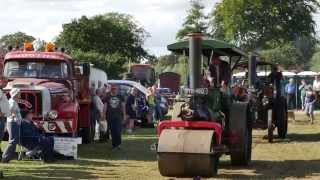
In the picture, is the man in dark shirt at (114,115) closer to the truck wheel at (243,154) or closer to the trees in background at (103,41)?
the truck wheel at (243,154)

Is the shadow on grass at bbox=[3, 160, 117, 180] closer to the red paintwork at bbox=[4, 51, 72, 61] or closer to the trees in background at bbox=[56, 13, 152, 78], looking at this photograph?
the red paintwork at bbox=[4, 51, 72, 61]

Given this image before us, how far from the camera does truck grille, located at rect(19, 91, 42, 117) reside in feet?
53.8

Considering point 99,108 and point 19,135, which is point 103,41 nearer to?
point 99,108

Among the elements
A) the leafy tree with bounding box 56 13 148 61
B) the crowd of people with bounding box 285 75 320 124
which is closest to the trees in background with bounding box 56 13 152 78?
the leafy tree with bounding box 56 13 148 61

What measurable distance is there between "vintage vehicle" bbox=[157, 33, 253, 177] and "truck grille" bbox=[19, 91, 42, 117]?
406 centimetres

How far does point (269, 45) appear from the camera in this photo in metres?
62.0

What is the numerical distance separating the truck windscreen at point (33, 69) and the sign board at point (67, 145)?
8.84 ft

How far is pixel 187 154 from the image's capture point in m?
12.2

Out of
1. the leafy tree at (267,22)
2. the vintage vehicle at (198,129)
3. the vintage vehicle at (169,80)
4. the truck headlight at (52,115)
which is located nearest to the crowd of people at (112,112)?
the truck headlight at (52,115)

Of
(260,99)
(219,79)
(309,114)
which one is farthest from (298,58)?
(219,79)

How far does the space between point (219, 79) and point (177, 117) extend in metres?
2.24

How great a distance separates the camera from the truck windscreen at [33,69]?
1788cm

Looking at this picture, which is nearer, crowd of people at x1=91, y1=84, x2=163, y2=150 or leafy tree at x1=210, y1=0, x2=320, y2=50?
crowd of people at x1=91, y1=84, x2=163, y2=150

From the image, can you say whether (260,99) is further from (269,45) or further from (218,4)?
(218,4)
